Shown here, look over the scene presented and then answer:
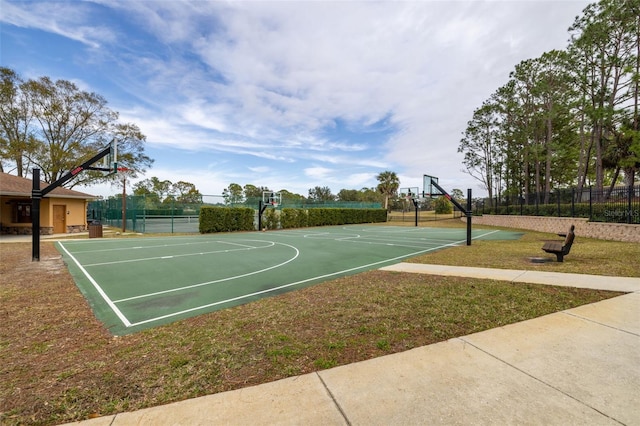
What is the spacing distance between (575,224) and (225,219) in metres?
22.8

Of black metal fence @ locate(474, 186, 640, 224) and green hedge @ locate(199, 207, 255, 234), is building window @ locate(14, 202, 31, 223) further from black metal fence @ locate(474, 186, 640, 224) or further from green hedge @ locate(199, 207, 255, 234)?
black metal fence @ locate(474, 186, 640, 224)

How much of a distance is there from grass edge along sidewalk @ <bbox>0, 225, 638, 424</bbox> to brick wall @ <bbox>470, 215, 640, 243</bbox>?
38.6 feet

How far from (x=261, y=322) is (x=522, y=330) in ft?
11.5

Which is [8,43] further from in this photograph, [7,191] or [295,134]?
[295,134]

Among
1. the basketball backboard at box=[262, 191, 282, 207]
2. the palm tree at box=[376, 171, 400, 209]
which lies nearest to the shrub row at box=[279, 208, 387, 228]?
the basketball backboard at box=[262, 191, 282, 207]

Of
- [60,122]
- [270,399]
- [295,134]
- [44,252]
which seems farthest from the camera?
[295,134]

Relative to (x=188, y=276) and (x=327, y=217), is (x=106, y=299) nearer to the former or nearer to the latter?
(x=188, y=276)

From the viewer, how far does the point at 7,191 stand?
56.3 feet

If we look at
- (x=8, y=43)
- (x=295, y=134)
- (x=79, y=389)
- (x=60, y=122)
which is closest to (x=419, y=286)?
(x=79, y=389)

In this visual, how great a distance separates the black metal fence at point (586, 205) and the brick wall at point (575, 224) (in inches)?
18.4

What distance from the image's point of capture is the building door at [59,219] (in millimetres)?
20491

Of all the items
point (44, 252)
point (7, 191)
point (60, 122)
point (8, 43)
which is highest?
point (60, 122)

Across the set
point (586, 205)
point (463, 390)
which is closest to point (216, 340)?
point (463, 390)

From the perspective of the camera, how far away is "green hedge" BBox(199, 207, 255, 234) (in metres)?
20.6
